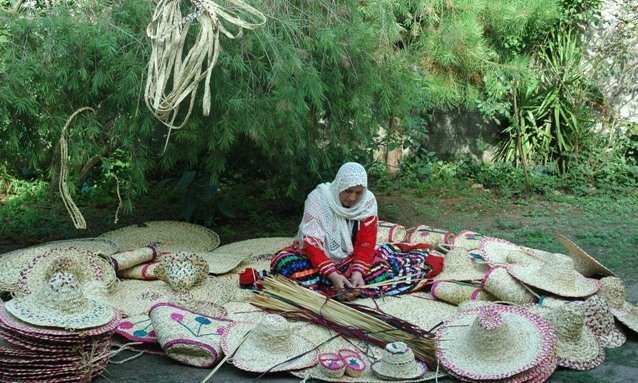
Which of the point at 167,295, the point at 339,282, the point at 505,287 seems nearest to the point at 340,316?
the point at 339,282

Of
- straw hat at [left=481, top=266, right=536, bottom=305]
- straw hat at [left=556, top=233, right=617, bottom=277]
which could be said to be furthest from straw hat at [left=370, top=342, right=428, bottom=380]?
straw hat at [left=556, top=233, right=617, bottom=277]

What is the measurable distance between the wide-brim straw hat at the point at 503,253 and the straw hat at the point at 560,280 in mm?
439

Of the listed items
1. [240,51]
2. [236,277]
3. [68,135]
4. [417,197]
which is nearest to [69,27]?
[68,135]

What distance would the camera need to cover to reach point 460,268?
15.8ft

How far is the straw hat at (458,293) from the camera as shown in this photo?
14.6ft

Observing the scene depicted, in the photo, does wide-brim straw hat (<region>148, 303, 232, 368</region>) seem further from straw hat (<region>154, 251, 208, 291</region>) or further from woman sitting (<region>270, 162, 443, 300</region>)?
woman sitting (<region>270, 162, 443, 300</region>)

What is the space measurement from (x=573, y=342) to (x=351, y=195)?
4.75 ft

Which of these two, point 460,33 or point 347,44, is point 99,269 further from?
point 460,33

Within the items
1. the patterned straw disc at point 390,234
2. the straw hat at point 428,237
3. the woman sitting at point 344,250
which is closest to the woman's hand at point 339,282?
the woman sitting at point 344,250

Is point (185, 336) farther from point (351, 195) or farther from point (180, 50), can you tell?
point (180, 50)

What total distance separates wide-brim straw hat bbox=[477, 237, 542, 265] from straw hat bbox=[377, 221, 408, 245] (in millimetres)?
570

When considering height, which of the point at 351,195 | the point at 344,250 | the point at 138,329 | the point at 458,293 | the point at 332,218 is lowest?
the point at 138,329

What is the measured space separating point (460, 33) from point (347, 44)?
3.19 meters

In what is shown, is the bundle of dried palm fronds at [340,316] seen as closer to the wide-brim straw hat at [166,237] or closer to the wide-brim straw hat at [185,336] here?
the wide-brim straw hat at [185,336]
